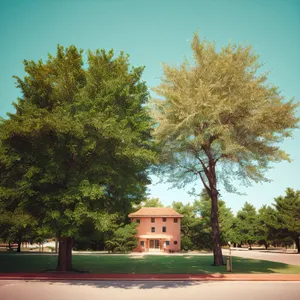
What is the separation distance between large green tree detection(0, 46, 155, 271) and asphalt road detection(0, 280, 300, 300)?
3.44 meters

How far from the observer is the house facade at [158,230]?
5241 centimetres

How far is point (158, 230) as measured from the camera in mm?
53250

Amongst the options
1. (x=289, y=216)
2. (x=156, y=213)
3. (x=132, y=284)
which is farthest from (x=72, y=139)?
(x=289, y=216)

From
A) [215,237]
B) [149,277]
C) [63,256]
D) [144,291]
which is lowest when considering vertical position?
[149,277]

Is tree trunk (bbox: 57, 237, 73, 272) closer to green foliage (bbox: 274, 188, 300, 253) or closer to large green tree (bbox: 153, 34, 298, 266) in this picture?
large green tree (bbox: 153, 34, 298, 266)

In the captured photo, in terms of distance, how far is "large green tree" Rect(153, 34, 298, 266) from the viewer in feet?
63.2

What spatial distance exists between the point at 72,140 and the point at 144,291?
9.88 metres

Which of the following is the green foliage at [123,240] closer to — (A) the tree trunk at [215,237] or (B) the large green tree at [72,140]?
(A) the tree trunk at [215,237]

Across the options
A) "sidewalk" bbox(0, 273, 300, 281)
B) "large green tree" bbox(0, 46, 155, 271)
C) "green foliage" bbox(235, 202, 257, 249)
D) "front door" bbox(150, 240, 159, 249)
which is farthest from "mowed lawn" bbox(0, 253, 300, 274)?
"green foliage" bbox(235, 202, 257, 249)

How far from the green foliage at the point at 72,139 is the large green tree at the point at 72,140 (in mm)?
61

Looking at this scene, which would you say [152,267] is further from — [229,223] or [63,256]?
[229,223]

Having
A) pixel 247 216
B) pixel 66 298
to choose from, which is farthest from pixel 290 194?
pixel 66 298

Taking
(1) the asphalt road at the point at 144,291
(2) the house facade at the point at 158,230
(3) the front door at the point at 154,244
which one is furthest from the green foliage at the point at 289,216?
(1) the asphalt road at the point at 144,291

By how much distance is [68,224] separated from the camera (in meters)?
17.0
